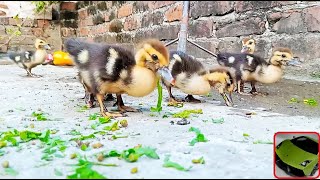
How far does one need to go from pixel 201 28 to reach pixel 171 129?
3282 millimetres

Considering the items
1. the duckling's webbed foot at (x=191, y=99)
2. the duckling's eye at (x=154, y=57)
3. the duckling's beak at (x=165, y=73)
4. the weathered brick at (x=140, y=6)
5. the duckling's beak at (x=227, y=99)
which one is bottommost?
the duckling's webbed foot at (x=191, y=99)

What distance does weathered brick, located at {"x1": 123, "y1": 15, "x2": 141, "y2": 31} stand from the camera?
719 cm

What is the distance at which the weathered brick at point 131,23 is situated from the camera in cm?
719

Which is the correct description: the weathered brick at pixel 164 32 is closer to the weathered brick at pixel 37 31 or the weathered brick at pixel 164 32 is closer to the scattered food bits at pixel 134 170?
the weathered brick at pixel 37 31

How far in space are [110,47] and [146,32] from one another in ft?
13.4

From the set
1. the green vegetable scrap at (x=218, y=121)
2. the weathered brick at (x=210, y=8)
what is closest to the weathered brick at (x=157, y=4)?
the weathered brick at (x=210, y=8)

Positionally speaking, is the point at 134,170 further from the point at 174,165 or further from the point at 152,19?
the point at 152,19

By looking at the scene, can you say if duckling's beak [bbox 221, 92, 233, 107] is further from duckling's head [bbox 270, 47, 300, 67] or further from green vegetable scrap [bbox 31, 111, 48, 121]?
green vegetable scrap [bbox 31, 111, 48, 121]

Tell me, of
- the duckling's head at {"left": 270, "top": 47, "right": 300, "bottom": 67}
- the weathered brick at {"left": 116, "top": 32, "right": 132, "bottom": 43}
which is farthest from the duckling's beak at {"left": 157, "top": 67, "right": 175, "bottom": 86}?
the weathered brick at {"left": 116, "top": 32, "right": 132, "bottom": 43}

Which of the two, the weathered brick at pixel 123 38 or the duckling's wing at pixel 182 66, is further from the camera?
the weathered brick at pixel 123 38

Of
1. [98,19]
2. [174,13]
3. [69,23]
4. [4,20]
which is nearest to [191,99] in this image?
[174,13]

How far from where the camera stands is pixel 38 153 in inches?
72.2

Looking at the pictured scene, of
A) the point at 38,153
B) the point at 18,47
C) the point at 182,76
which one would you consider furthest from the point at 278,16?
the point at 18,47

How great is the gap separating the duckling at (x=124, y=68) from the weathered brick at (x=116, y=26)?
519cm
